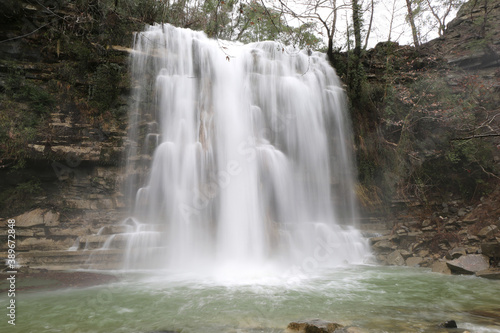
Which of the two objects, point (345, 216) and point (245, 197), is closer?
point (245, 197)

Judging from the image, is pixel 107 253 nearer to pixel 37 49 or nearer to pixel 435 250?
pixel 37 49

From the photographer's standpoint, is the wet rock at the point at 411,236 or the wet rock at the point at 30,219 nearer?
the wet rock at the point at 30,219

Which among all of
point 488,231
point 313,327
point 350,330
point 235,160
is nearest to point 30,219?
point 235,160

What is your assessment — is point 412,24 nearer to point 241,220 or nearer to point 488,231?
point 488,231

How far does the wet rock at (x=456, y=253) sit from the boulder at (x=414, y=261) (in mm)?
738

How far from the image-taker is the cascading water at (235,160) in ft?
28.4

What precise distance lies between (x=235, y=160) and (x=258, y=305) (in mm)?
5814

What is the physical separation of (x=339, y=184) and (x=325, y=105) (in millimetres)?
3341

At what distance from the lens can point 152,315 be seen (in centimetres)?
423

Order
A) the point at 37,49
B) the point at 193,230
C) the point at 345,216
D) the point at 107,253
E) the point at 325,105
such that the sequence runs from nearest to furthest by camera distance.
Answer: the point at 107,253 → the point at 193,230 → the point at 37,49 → the point at 345,216 → the point at 325,105

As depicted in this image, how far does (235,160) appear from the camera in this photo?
9828mm

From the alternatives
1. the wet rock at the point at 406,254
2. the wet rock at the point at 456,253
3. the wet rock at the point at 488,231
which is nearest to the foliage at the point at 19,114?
the wet rock at the point at 406,254

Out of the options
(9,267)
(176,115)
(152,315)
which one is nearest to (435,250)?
(152,315)

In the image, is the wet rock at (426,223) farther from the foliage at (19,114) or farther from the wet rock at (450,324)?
the foliage at (19,114)
